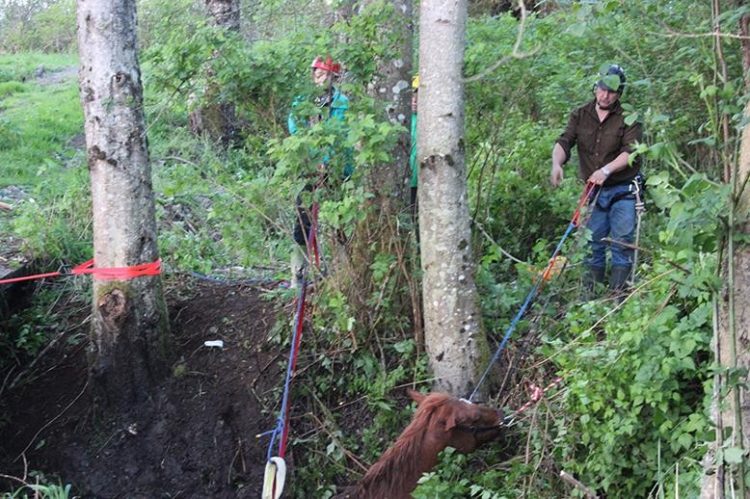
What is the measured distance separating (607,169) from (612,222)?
41cm

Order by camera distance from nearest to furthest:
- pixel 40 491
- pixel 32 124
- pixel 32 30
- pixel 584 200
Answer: pixel 40 491, pixel 584 200, pixel 32 124, pixel 32 30

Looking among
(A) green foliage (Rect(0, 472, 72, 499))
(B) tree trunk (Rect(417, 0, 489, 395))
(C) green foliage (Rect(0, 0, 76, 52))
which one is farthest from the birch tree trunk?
(C) green foliage (Rect(0, 0, 76, 52))

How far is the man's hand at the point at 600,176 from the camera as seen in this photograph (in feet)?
18.2

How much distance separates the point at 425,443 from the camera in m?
4.34

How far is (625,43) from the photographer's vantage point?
773cm

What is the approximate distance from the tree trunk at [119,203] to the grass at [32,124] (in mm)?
3834

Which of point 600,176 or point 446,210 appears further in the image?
point 600,176

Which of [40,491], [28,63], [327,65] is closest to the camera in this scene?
[40,491]

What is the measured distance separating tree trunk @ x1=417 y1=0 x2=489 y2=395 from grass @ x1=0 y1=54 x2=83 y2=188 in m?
5.63

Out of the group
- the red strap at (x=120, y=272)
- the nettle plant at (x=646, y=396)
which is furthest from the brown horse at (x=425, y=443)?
the red strap at (x=120, y=272)

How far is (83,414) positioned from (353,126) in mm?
2792

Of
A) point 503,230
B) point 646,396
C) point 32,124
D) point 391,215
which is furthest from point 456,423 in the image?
point 32,124

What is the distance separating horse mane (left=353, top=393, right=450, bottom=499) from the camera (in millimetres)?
4328

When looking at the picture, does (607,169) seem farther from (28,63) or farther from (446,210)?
(28,63)
